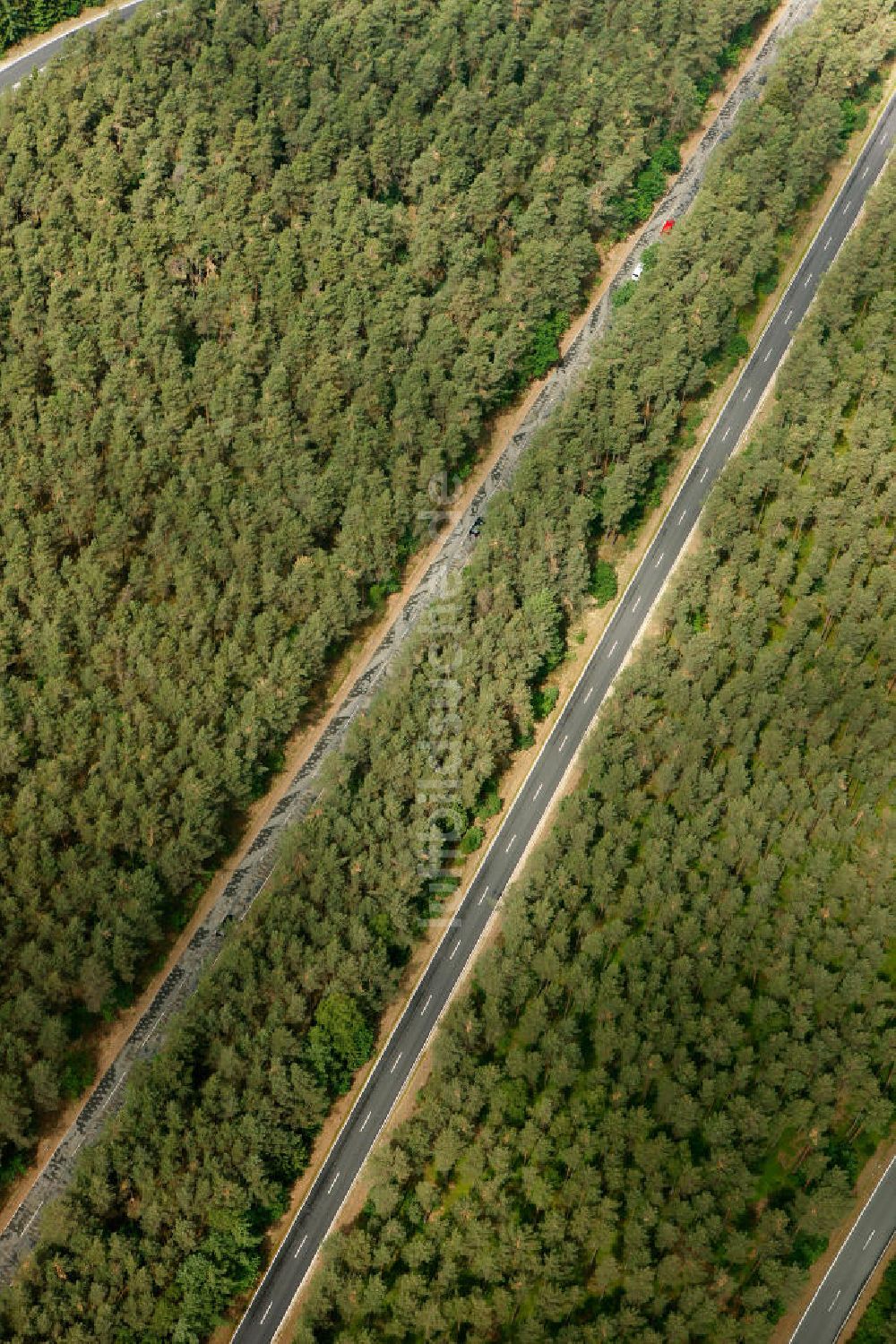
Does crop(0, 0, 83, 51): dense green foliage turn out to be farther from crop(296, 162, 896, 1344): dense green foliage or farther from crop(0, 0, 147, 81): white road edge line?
crop(296, 162, 896, 1344): dense green foliage

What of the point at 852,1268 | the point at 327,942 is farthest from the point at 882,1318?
the point at 327,942

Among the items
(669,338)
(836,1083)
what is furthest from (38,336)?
(836,1083)

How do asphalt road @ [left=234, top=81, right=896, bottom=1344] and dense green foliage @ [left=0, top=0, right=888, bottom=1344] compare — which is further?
asphalt road @ [left=234, top=81, right=896, bottom=1344]

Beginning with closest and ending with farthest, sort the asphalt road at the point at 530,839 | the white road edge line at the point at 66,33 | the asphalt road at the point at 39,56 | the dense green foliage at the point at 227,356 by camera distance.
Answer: the asphalt road at the point at 530,839, the dense green foliage at the point at 227,356, the asphalt road at the point at 39,56, the white road edge line at the point at 66,33

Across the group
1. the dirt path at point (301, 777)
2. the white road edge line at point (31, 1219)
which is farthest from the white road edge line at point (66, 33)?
the white road edge line at point (31, 1219)

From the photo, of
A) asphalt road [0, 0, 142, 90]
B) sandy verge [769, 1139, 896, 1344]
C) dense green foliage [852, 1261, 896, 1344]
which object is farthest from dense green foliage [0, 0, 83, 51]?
dense green foliage [852, 1261, 896, 1344]

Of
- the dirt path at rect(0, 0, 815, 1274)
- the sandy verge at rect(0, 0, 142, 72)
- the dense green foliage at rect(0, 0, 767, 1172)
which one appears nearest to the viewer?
the dirt path at rect(0, 0, 815, 1274)

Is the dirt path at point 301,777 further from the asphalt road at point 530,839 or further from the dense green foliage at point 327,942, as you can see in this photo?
the dense green foliage at point 327,942
